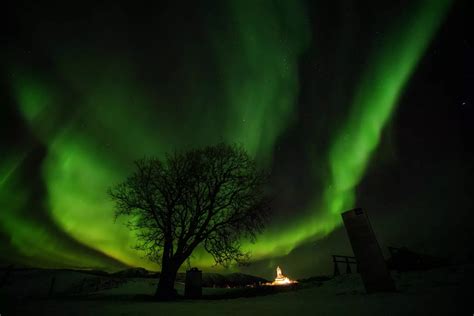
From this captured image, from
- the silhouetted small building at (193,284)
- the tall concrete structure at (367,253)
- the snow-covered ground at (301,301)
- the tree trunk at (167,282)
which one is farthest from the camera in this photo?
the silhouetted small building at (193,284)

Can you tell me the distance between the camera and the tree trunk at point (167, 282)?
13.5 meters

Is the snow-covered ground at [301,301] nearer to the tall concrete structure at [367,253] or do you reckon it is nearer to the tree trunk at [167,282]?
the tall concrete structure at [367,253]

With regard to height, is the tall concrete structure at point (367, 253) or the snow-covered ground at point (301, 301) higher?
the tall concrete structure at point (367, 253)

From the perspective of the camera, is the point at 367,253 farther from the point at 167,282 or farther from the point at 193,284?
the point at 193,284

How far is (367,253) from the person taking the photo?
9.26m

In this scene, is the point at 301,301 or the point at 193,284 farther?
the point at 193,284

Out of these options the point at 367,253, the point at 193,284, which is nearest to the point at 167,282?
the point at 193,284

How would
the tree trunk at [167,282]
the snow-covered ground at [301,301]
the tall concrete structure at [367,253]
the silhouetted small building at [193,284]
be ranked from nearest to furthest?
the snow-covered ground at [301,301]
the tall concrete structure at [367,253]
the tree trunk at [167,282]
the silhouetted small building at [193,284]

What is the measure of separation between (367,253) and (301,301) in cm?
335

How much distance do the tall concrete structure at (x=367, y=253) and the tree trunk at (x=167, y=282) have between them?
10637 mm

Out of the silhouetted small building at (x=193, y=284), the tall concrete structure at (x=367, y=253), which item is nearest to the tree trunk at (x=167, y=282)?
the silhouetted small building at (x=193, y=284)

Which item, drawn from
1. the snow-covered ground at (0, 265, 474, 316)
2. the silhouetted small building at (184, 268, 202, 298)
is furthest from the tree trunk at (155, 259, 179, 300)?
the snow-covered ground at (0, 265, 474, 316)

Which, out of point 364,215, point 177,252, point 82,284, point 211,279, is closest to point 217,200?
point 177,252

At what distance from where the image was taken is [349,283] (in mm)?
13695
